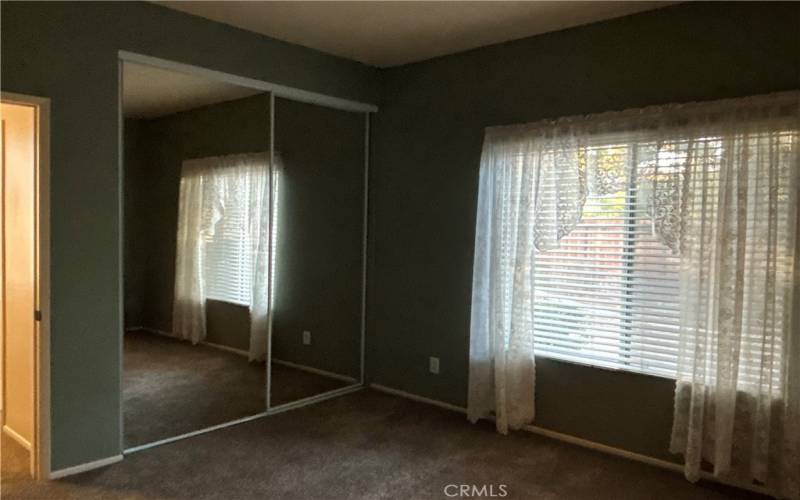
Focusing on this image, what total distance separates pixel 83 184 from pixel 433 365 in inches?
104

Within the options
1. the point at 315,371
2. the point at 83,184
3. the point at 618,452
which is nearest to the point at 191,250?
the point at 83,184

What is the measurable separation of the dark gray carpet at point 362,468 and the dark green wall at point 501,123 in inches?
13.0

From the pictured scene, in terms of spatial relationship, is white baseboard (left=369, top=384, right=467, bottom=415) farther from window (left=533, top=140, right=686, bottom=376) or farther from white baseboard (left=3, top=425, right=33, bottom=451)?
white baseboard (left=3, top=425, right=33, bottom=451)

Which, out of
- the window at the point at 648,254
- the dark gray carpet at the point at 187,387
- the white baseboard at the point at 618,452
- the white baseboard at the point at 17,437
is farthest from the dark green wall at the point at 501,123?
the white baseboard at the point at 17,437

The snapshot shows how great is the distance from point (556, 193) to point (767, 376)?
1.49m

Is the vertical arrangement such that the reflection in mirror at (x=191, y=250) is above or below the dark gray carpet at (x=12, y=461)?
above

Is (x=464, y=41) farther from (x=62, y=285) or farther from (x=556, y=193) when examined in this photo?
(x=62, y=285)

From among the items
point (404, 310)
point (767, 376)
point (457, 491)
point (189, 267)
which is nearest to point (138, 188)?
point (189, 267)

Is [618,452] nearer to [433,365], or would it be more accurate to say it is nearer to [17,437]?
[433,365]

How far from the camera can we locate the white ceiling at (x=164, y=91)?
3.34m

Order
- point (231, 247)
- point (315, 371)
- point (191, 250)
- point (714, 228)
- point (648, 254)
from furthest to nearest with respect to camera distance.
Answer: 1. point (315, 371)
2. point (231, 247)
3. point (191, 250)
4. point (648, 254)
5. point (714, 228)

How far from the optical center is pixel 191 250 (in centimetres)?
383

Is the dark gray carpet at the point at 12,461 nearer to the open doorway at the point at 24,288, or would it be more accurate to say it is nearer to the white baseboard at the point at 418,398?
the open doorway at the point at 24,288

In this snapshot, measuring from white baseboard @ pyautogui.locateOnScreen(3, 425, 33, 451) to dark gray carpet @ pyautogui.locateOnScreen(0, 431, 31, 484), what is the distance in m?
0.02
